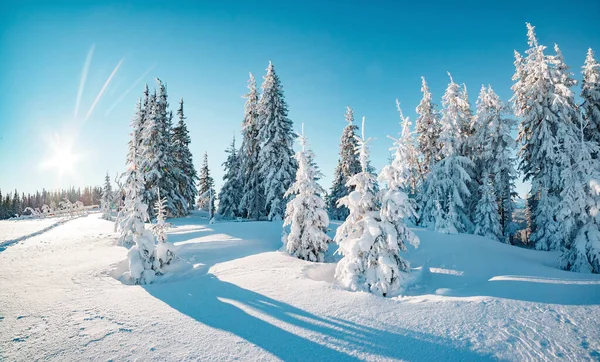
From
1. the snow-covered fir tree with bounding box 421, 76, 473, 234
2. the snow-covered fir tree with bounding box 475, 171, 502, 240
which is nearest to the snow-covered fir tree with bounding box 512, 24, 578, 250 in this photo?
the snow-covered fir tree with bounding box 475, 171, 502, 240

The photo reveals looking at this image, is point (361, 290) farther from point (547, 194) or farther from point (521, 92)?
point (521, 92)

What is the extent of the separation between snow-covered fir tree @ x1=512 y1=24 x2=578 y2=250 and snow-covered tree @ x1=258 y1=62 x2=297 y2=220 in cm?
1855

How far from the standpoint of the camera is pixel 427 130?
88.1ft

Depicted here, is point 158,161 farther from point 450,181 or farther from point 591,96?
point 591,96

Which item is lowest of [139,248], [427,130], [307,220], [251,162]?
[139,248]

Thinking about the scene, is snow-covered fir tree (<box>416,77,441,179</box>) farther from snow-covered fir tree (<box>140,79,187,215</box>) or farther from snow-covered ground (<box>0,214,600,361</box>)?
snow-covered fir tree (<box>140,79,187,215</box>)

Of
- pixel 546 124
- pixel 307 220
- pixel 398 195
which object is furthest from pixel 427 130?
pixel 398 195

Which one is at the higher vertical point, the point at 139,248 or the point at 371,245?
the point at 371,245

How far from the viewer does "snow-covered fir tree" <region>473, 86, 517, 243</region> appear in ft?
74.1

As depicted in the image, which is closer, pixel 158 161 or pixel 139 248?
pixel 139 248

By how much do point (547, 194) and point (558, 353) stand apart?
2035 cm

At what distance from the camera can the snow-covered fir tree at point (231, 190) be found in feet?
102

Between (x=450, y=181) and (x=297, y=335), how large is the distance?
21640 mm

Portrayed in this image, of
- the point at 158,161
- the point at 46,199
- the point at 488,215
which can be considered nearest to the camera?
the point at 488,215
